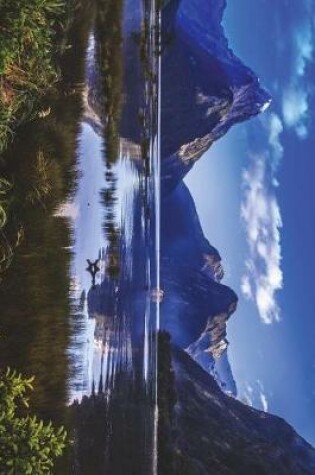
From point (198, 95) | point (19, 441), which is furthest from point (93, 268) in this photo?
point (198, 95)

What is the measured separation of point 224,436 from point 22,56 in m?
31.7

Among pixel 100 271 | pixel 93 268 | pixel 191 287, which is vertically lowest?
pixel 93 268

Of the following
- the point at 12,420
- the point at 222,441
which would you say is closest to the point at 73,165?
the point at 12,420

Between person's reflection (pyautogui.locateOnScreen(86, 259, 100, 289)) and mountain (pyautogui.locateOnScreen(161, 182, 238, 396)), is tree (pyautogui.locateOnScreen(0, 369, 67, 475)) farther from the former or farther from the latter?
mountain (pyautogui.locateOnScreen(161, 182, 238, 396))

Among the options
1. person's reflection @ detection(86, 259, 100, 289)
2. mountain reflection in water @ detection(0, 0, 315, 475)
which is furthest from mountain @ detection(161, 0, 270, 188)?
person's reflection @ detection(86, 259, 100, 289)

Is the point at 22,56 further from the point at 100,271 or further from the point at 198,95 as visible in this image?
the point at 198,95

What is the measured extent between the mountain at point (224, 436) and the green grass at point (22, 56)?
61.8 ft

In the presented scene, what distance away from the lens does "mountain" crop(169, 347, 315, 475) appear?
30109 mm

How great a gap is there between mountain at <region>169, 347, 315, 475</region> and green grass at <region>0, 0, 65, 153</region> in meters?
18.8

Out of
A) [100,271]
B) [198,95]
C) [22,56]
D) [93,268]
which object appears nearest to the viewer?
[22,56]

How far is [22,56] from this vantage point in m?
9.05

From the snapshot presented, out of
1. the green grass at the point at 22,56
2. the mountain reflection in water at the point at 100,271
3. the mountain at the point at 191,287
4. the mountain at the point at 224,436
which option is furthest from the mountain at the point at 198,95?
the green grass at the point at 22,56

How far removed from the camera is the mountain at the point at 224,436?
98.8ft

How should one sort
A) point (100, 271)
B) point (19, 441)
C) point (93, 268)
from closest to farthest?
point (19, 441)
point (93, 268)
point (100, 271)
